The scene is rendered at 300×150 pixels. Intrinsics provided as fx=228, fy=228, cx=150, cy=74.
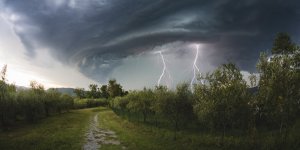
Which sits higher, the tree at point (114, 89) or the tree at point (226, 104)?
the tree at point (114, 89)

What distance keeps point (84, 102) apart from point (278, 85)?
142 metres

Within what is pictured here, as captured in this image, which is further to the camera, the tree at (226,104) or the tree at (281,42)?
the tree at (281,42)

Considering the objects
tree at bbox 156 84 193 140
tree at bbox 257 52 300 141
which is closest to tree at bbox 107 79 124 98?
tree at bbox 156 84 193 140

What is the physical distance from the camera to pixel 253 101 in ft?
82.9

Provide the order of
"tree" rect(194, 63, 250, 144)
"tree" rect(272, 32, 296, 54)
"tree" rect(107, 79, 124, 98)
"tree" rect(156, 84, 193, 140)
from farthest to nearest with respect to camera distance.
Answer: "tree" rect(107, 79, 124, 98), "tree" rect(272, 32, 296, 54), "tree" rect(156, 84, 193, 140), "tree" rect(194, 63, 250, 144)

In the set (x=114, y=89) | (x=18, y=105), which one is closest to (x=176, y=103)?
(x=18, y=105)

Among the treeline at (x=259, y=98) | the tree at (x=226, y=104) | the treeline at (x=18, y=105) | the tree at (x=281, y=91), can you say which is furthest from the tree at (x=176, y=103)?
the treeline at (x=18, y=105)

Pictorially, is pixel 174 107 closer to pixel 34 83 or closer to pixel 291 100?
pixel 291 100

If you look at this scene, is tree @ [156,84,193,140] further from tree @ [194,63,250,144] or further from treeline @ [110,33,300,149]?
tree @ [194,63,250,144]

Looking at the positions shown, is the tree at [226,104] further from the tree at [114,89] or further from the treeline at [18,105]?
the tree at [114,89]

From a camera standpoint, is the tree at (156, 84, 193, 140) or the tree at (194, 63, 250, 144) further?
the tree at (156, 84, 193, 140)

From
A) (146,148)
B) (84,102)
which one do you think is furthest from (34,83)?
(146,148)

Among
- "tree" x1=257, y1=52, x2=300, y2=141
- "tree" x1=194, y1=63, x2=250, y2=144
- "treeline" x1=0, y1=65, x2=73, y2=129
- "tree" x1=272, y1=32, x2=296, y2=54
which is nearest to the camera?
"tree" x1=257, y1=52, x2=300, y2=141

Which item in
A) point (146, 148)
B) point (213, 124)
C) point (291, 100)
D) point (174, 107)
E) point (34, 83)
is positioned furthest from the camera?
point (34, 83)
